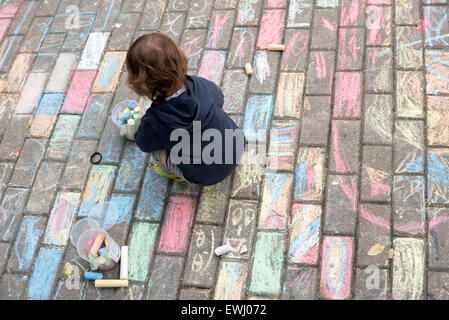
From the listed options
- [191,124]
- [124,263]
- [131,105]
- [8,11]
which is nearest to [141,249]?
[124,263]

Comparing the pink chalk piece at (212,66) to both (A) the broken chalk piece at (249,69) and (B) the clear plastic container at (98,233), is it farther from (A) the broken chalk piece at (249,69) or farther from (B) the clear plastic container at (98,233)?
(B) the clear plastic container at (98,233)

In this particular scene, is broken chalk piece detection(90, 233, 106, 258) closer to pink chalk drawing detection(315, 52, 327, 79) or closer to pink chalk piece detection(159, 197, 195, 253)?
pink chalk piece detection(159, 197, 195, 253)

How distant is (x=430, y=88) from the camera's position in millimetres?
3656

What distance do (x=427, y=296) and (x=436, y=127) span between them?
1270 mm

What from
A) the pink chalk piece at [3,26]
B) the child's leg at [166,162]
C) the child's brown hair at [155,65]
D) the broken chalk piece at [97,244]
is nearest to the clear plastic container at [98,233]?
the broken chalk piece at [97,244]

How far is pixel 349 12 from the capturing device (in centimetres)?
417

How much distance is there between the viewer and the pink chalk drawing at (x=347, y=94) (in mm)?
3621

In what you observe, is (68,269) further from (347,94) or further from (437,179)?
(437,179)

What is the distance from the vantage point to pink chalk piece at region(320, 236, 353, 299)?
295 cm

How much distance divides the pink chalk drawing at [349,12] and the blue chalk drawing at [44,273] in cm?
299

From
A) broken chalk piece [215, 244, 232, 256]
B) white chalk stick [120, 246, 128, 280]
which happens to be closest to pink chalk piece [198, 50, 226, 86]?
broken chalk piece [215, 244, 232, 256]

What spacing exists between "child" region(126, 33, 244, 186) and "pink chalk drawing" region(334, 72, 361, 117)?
0.96 m

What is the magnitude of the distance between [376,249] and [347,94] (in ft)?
4.20
